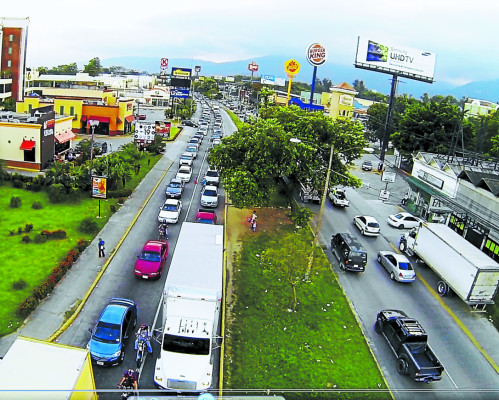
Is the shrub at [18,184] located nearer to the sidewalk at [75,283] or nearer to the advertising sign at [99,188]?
the sidewalk at [75,283]

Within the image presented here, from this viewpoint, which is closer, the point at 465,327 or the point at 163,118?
the point at 465,327

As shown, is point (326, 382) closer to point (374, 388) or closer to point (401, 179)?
point (374, 388)

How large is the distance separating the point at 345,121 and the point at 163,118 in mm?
64227

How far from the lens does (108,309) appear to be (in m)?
19.1

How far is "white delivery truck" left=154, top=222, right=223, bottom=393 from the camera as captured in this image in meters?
16.3

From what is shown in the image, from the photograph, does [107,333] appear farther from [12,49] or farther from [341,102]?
[341,102]

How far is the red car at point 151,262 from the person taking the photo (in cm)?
2428

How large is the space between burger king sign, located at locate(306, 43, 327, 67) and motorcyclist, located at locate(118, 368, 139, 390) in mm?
53011

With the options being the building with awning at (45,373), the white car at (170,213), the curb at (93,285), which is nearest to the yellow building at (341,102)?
the curb at (93,285)

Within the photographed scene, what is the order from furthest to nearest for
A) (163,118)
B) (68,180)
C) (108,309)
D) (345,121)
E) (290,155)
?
(163,118) < (345,121) < (68,180) < (290,155) < (108,309)

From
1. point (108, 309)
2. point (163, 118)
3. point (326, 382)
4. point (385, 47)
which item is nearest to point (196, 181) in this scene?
point (108, 309)

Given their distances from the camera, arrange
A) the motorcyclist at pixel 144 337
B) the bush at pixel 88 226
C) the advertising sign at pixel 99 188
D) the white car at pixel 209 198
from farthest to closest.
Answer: the white car at pixel 209 198
the advertising sign at pixel 99 188
the bush at pixel 88 226
the motorcyclist at pixel 144 337

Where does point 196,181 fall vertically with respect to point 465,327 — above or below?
above

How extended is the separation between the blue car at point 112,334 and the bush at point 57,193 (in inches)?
726
